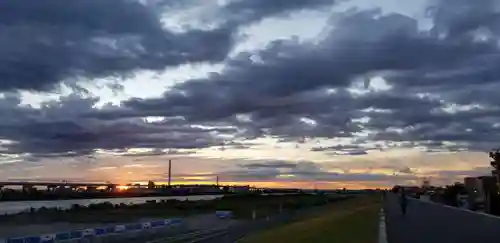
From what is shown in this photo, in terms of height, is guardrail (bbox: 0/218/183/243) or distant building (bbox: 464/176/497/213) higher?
distant building (bbox: 464/176/497/213)

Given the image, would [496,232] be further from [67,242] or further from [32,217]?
[32,217]

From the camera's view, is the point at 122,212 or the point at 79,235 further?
the point at 122,212

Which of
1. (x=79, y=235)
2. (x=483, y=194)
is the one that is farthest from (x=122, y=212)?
(x=79, y=235)

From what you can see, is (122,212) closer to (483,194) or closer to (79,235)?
(483,194)

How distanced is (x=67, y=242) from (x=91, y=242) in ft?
8.32

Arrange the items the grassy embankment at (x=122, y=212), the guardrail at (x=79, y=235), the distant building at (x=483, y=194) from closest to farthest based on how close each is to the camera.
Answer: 1. the guardrail at (x=79, y=235)
2. the distant building at (x=483, y=194)
3. the grassy embankment at (x=122, y=212)

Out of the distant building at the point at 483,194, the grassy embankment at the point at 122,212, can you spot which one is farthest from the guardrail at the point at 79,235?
the distant building at the point at 483,194

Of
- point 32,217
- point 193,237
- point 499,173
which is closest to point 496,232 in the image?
point 193,237

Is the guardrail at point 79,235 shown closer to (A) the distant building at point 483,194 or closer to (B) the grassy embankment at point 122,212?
(B) the grassy embankment at point 122,212

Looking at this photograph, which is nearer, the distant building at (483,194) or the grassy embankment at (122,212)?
the distant building at (483,194)

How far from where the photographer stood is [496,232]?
30312 mm

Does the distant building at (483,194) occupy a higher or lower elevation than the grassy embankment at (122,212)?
higher

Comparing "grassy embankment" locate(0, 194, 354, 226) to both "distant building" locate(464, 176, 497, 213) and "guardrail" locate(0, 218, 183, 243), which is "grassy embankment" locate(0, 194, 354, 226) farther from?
"guardrail" locate(0, 218, 183, 243)

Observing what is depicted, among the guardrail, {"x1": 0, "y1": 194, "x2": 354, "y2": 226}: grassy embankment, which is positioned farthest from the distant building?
the guardrail
